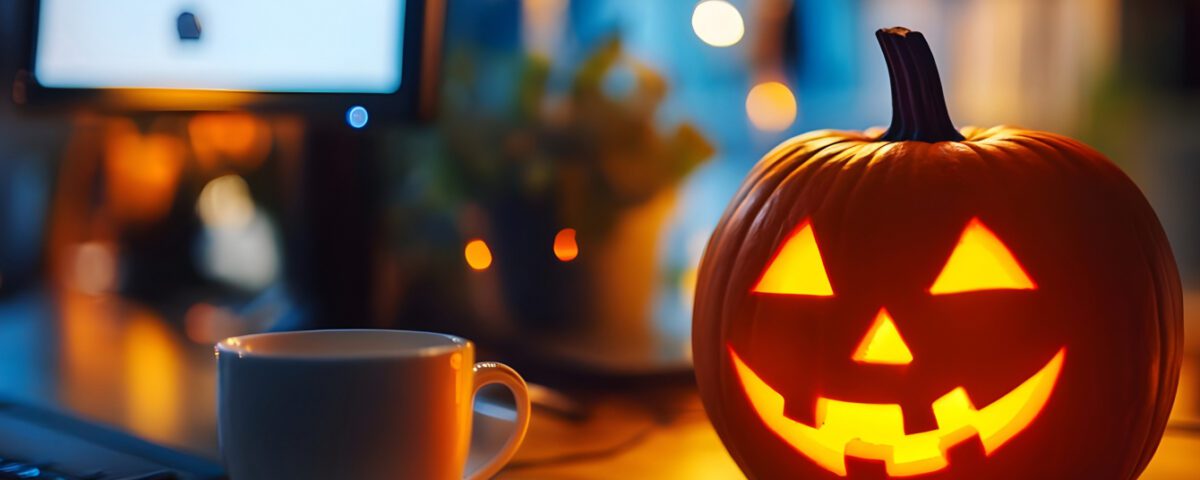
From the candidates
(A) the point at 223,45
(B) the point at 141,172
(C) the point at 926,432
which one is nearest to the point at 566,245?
(A) the point at 223,45

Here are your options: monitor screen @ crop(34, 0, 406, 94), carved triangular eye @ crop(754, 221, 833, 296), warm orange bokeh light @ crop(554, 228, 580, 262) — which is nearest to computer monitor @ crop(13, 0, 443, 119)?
monitor screen @ crop(34, 0, 406, 94)

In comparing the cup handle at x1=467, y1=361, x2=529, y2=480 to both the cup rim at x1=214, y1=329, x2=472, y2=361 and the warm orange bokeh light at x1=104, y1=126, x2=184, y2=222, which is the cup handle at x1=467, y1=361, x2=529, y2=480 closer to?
the cup rim at x1=214, y1=329, x2=472, y2=361

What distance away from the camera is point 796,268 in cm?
57

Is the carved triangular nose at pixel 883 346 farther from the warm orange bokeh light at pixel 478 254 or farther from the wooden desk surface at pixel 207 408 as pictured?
the warm orange bokeh light at pixel 478 254

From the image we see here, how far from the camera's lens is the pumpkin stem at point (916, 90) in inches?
23.5

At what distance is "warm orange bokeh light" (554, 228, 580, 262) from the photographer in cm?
91

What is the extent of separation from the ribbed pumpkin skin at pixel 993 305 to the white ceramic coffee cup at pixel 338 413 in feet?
0.62

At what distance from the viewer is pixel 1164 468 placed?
659mm

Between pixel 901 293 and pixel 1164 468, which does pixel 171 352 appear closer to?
pixel 901 293

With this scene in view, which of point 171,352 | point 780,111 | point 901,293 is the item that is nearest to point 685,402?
point 780,111

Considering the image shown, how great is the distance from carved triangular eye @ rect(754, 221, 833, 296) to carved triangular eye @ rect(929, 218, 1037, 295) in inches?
2.6

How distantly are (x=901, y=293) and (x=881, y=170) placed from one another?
0.07m

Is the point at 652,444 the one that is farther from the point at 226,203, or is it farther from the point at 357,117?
the point at 226,203

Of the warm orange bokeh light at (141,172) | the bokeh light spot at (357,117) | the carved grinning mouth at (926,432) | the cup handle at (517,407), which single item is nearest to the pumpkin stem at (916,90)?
the carved grinning mouth at (926,432)
